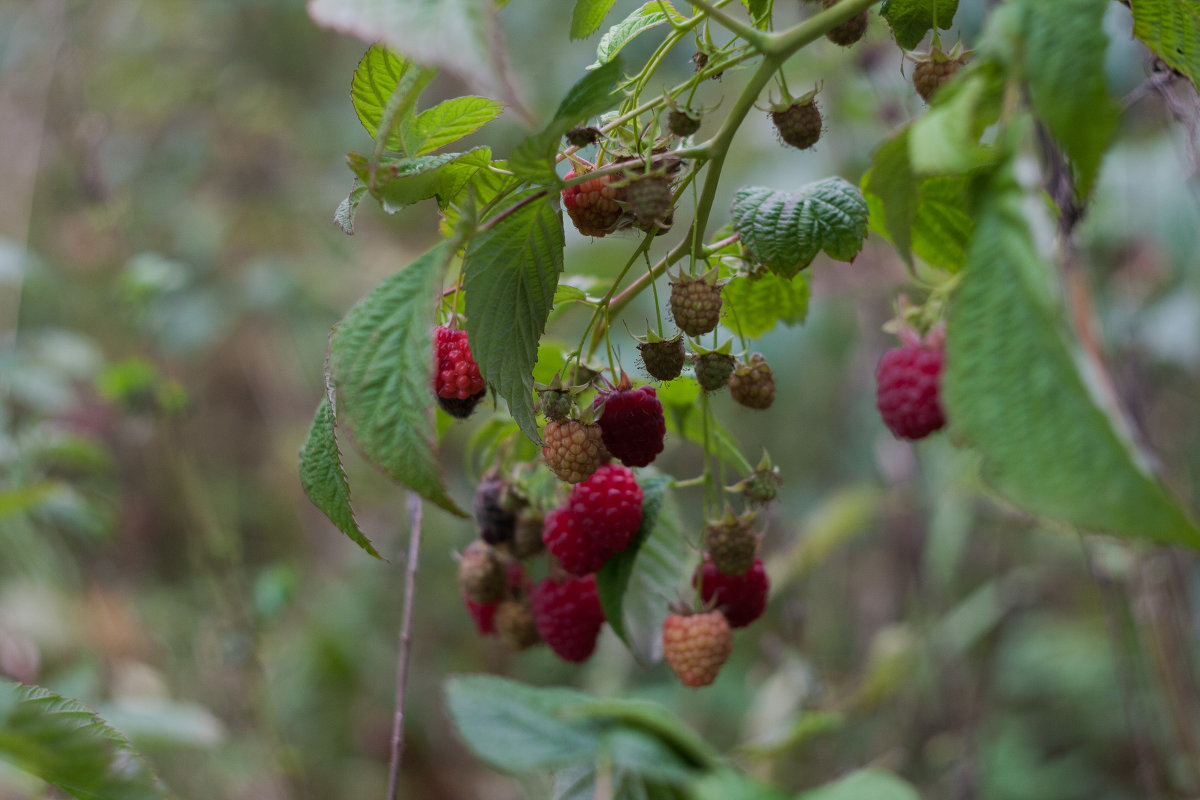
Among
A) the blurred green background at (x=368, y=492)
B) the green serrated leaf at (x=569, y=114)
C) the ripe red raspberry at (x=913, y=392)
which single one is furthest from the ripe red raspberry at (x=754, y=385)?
the blurred green background at (x=368, y=492)

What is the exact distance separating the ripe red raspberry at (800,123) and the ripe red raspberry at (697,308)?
5.2 inches

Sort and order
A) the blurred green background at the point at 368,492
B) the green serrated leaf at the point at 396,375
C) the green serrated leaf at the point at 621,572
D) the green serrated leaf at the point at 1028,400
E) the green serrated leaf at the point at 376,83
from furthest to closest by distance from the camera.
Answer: the blurred green background at the point at 368,492
the green serrated leaf at the point at 621,572
the green serrated leaf at the point at 376,83
the green serrated leaf at the point at 396,375
the green serrated leaf at the point at 1028,400

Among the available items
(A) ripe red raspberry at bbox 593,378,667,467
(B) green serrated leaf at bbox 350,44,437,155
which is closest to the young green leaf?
(A) ripe red raspberry at bbox 593,378,667,467

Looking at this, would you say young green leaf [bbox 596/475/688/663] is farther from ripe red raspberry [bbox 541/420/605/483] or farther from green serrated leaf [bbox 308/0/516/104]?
green serrated leaf [bbox 308/0/516/104]

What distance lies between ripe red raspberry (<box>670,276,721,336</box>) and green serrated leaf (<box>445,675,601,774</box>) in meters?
0.28

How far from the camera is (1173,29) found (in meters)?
0.50

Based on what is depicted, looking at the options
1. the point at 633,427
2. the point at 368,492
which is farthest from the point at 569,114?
the point at 368,492

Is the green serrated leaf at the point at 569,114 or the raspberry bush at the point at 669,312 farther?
the green serrated leaf at the point at 569,114

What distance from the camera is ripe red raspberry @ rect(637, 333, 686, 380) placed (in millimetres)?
542

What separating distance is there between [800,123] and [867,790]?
16.3 inches

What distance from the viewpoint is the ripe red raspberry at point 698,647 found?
0.64 m

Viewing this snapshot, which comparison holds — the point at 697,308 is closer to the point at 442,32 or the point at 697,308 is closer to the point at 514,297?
→ the point at 514,297

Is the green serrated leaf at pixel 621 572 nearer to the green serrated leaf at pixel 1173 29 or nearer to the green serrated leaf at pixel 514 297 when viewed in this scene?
the green serrated leaf at pixel 514 297

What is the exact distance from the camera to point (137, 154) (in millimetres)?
2523
